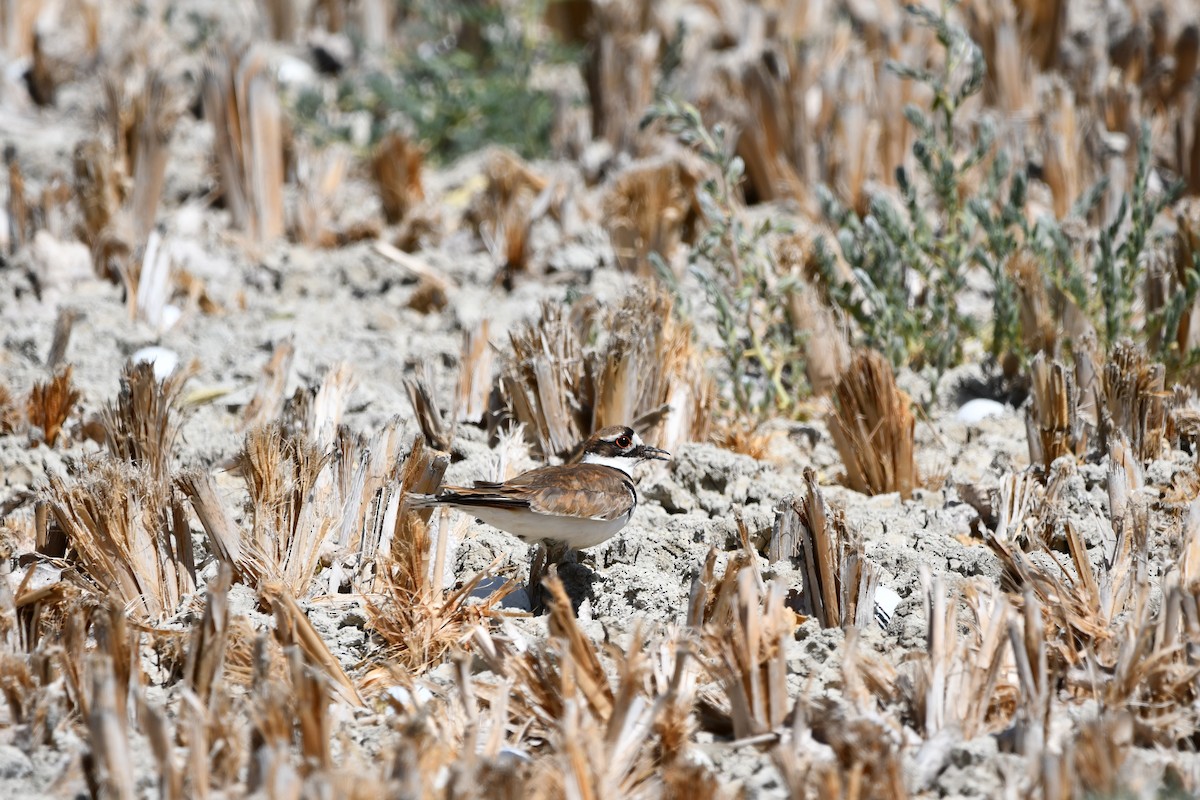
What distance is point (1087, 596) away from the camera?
10.5 feet

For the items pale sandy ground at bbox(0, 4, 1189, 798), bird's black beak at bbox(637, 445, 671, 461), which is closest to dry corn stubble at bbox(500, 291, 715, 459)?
pale sandy ground at bbox(0, 4, 1189, 798)

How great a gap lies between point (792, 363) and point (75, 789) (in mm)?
3102

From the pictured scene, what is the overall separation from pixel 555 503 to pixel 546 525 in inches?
2.6

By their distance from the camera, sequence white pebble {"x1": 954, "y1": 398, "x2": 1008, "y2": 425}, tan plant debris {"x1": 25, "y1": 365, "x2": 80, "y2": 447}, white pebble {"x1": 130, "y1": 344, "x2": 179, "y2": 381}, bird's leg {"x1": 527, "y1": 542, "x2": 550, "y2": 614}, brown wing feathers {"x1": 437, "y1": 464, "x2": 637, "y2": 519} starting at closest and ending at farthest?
1. brown wing feathers {"x1": 437, "y1": 464, "x2": 637, "y2": 519}
2. bird's leg {"x1": 527, "y1": 542, "x2": 550, "y2": 614}
3. tan plant debris {"x1": 25, "y1": 365, "x2": 80, "y2": 447}
4. white pebble {"x1": 954, "y1": 398, "x2": 1008, "y2": 425}
5. white pebble {"x1": 130, "y1": 344, "x2": 179, "y2": 381}

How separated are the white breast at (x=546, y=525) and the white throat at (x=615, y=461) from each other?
38 cm

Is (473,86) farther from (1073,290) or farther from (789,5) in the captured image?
(1073,290)

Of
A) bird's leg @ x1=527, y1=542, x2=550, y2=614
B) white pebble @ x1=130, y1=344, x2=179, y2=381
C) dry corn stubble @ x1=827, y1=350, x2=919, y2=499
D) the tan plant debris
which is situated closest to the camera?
bird's leg @ x1=527, y1=542, x2=550, y2=614

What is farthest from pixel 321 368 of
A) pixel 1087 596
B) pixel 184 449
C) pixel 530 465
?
pixel 1087 596

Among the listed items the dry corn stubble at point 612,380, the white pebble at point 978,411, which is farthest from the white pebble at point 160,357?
the white pebble at point 978,411

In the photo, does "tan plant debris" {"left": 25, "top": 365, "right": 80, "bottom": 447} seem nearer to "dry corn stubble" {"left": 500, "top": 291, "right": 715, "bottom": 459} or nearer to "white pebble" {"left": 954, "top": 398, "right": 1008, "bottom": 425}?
"dry corn stubble" {"left": 500, "top": 291, "right": 715, "bottom": 459}

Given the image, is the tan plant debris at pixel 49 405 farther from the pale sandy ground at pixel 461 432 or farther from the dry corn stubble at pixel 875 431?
the dry corn stubble at pixel 875 431

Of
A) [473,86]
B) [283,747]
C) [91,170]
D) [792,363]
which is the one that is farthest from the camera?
[473,86]

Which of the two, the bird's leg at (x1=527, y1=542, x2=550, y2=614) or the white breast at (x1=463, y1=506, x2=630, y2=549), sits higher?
the white breast at (x1=463, y1=506, x2=630, y2=549)

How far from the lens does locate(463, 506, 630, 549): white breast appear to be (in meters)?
3.57
